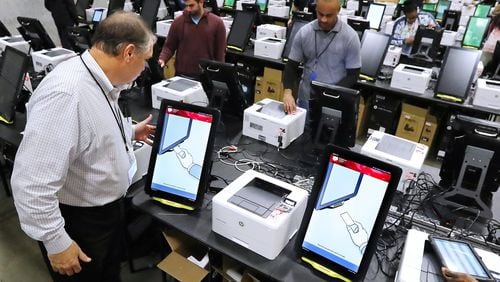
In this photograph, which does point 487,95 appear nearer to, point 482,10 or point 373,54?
point 373,54

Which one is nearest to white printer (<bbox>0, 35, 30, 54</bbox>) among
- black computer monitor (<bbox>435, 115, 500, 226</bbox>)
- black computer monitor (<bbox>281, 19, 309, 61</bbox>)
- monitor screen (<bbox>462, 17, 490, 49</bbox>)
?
black computer monitor (<bbox>281, 19, 309, 61</bbox>)

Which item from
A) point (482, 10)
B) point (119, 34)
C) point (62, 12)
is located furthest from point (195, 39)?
point (482, 10)

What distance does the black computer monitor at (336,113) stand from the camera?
5.86 ft

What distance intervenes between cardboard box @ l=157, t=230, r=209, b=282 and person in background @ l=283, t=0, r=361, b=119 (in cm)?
117

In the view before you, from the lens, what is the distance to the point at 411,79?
11.2 ft

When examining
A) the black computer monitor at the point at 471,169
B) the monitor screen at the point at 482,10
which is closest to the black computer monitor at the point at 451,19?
the monitor screen at the point at 482,10

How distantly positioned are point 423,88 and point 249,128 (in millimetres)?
2163

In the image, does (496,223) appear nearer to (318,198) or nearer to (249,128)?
(318,198)

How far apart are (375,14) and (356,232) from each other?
5.55 metres

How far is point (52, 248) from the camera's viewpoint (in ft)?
3.97

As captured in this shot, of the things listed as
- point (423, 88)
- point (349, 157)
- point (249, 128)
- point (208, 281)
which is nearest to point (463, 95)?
point (423, 88)

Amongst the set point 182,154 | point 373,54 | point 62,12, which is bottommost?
point 182,154

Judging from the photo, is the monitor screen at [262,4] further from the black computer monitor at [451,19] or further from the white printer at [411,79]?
the white printer at [411,79]

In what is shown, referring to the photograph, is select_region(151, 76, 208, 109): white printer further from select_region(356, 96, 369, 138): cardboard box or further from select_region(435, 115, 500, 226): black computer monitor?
select_region(356, 96, 369, 138): cardboard box
